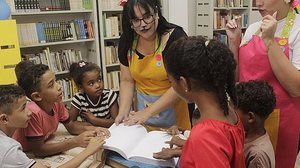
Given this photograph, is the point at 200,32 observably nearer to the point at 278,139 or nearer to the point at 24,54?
the point at 24,54

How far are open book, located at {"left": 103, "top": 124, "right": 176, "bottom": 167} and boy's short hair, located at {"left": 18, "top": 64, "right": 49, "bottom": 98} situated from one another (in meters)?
0.51

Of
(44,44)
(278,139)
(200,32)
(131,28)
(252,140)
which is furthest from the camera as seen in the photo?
(200,32)

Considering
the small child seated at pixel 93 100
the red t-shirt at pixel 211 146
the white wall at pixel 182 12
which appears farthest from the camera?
the white wall at pixel 182 12

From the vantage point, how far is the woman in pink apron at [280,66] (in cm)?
118

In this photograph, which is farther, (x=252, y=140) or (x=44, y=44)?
(x=44, y=44)

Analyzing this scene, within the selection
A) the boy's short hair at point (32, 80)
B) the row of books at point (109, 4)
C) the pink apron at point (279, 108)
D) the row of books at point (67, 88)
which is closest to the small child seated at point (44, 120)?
the boy's short hair at point (32, 80)

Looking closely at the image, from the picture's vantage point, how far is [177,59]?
33.0 inches

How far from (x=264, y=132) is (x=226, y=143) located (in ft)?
1.75

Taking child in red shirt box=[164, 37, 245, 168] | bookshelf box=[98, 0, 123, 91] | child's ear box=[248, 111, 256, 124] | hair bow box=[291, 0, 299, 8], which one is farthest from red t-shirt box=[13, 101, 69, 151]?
bookshelf box=[98, 0, 123, 91]

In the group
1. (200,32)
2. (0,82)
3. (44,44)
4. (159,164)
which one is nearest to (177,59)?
(159,164)

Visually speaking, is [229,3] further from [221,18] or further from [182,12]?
[182,12]

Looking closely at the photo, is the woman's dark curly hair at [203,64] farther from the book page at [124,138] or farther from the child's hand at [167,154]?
the book page at [124,138]

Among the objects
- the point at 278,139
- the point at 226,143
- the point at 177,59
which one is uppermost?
the point at 177,59

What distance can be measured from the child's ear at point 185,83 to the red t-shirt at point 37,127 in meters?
0.86
